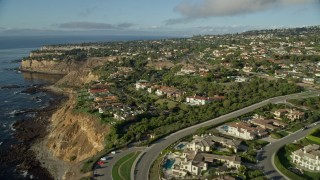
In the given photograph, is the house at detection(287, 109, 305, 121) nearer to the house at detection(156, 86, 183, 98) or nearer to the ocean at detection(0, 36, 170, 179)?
the house at detection(156, 86, 183, 98)

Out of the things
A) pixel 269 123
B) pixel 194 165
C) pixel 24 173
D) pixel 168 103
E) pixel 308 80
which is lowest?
pixel 24 173

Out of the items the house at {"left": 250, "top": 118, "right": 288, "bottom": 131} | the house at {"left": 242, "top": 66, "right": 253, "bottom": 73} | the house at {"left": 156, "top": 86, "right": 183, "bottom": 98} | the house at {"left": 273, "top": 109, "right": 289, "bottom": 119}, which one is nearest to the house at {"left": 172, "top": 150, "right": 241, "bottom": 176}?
the house at {"left": 250, "top": 118, "right": 288, "bottom": 131}

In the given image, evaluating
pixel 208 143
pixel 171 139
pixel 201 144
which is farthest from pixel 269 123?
pixel 171 139

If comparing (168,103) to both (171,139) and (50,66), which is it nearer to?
(171,139)

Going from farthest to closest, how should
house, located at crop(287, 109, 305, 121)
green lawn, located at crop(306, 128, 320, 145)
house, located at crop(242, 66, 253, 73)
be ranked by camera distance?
house, located at crop(242, 66, 253, 73)
house, located at crop(287, 109, 305, 121)
green lawn, located at crop(306, 128, 320, 145)

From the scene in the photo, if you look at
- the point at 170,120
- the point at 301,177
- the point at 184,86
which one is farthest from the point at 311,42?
the point at 301,177

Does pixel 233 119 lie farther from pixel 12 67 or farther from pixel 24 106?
pixel 12 67
